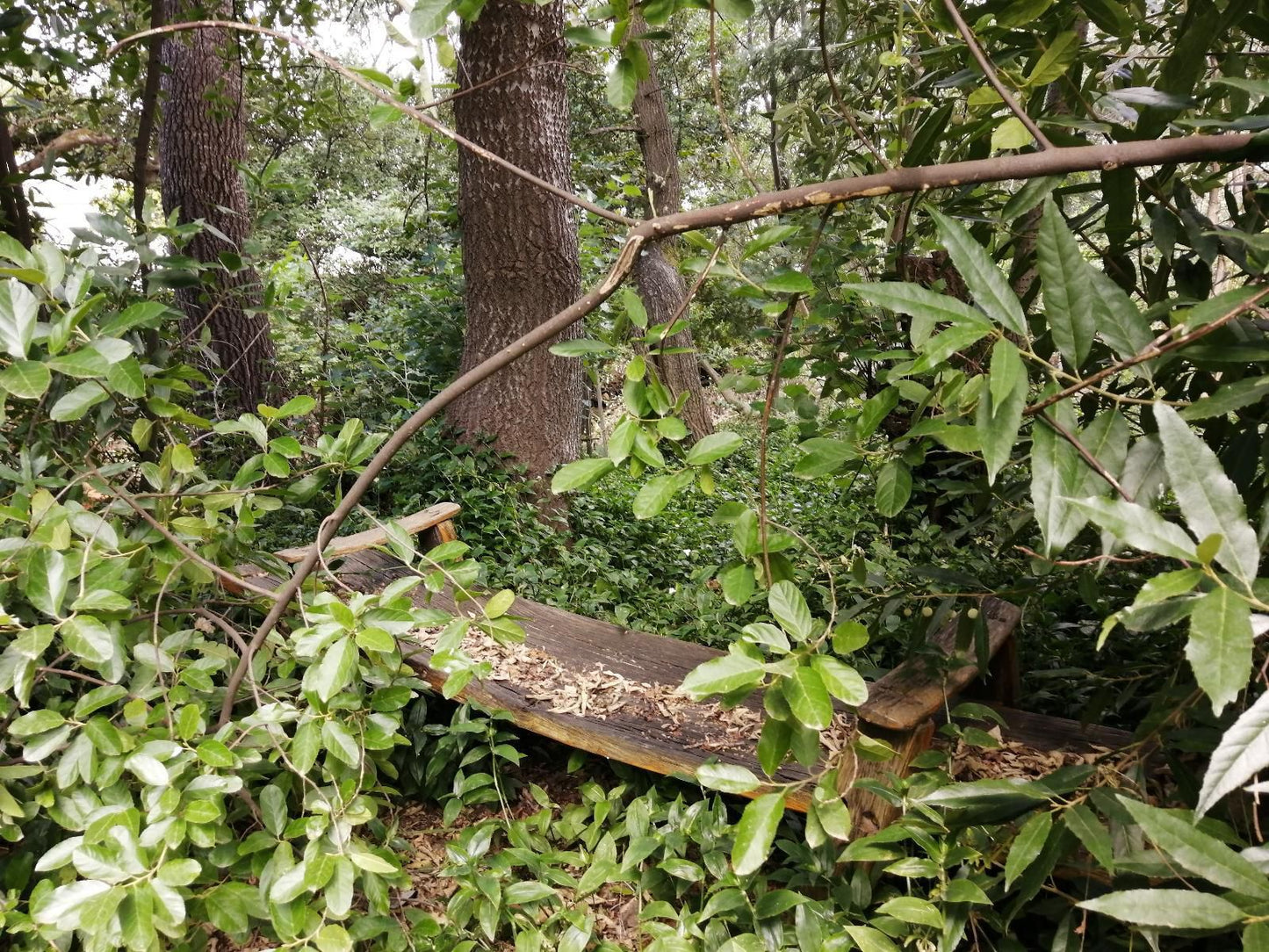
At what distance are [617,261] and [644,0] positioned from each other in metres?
0.36

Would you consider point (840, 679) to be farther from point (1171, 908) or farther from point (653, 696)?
point (653, 696)

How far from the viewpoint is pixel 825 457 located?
3.57 ft

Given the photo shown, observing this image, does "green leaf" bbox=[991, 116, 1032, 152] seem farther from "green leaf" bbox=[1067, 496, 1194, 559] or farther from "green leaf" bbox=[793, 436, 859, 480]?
→ "green leaf" bbox=[1067, 496, 1194, 559]

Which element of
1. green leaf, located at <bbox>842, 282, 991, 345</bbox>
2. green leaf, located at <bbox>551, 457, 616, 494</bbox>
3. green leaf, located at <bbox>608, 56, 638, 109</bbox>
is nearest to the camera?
green leaf, located at <bbox>842, 282, 991, 345</bbox>

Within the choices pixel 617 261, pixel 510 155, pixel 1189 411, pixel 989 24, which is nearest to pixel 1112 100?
pixel 989 24

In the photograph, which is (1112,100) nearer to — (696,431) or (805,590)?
(805,590)

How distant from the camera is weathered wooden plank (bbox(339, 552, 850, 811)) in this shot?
81.5 inches

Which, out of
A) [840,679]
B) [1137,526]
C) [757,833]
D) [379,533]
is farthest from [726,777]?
[379,533]

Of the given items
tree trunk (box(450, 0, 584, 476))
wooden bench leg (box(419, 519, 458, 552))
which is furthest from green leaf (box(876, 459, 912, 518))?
tree trunk (box(450, 0, 584, 476))

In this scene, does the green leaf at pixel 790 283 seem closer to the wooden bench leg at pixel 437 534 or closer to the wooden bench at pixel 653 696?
the wooden bench at pixel 653 696

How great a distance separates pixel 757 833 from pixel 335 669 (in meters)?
0.59

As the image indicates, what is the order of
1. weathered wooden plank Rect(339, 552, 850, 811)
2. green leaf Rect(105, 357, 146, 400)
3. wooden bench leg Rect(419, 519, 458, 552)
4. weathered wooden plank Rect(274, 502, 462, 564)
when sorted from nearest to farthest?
green leaf Rect(105, 357, 146, 400)
weathered wooden plank Rect(339, 552, 850, 811)
weathered wooden plank Rect(274, 502, 462, 564)
wooden bench leg Rect(419, 519, 458, 552)

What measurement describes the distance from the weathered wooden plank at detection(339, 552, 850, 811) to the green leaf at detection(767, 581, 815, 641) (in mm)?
986

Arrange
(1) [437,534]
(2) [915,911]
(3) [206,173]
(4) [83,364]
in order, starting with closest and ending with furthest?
(4) [83,364]
(2) [915,911]
(1) [437,534]
(3) [206,173]
